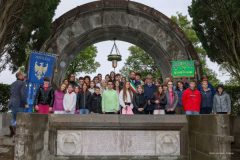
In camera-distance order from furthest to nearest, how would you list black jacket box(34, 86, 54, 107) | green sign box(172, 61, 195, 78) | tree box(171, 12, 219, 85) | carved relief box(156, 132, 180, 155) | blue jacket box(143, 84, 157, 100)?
tree box(171, 12, 219, 85) < green sign box(172, 61, 195, 78) < blue jacket box(143, 84, 157, 100) < black jacket box(34, 86, 54, 107) < carved relief box(156, 132, 180, 155)

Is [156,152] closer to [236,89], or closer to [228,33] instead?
[228,33]

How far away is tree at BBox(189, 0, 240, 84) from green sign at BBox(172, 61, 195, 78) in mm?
1723

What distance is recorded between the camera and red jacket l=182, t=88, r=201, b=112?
28.6 ft

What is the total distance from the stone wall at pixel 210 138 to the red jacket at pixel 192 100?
1862 mm

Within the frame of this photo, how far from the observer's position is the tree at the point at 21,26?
11.3 m

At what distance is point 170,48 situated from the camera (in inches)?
544

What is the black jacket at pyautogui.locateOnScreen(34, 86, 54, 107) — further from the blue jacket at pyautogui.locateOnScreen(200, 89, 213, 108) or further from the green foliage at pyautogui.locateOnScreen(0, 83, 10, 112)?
the green foliage at pyautogui.locateOnScreen(0, 83, 10, 112)

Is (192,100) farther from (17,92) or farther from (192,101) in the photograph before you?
(17,92)

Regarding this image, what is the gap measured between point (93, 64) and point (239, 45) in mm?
31470

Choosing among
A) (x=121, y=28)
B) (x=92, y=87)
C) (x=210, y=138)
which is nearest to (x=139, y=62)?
(x=121, y=28)

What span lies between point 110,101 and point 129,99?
58cm

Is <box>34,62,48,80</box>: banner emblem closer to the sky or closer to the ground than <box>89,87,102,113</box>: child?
closer to the sky

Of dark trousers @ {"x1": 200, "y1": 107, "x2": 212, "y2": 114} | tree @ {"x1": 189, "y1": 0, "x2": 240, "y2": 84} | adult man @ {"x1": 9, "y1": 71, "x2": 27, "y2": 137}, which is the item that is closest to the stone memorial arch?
tree @ {"x1": 189, "y1": 0, "x2": 240, "y2": 84}

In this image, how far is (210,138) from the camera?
20.1 ft
